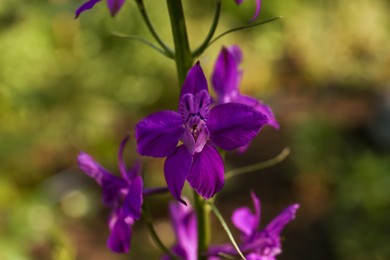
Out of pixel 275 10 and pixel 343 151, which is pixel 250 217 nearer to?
pixel 343 151

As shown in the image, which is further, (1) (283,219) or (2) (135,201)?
(1) (283,219)

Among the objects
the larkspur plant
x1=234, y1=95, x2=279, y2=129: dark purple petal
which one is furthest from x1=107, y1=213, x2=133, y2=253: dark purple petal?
x1=234, y1=95, x2=279, y2=129: dark purple petal

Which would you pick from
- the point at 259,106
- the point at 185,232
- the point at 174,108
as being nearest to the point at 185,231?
the point at 185,232

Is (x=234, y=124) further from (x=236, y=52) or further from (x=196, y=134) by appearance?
(x=236, y=52)

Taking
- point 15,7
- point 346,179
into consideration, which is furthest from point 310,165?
point 15,7

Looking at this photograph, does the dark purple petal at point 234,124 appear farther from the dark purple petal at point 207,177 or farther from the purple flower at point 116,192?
the purple flower at point 116,192

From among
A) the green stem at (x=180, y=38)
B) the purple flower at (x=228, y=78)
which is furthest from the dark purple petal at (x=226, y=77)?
the green stem at (x=180, y=38)

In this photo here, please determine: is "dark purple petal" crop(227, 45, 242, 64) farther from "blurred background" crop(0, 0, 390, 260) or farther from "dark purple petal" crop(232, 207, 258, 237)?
"blurred background" crop(0, 0, 390, 260)
